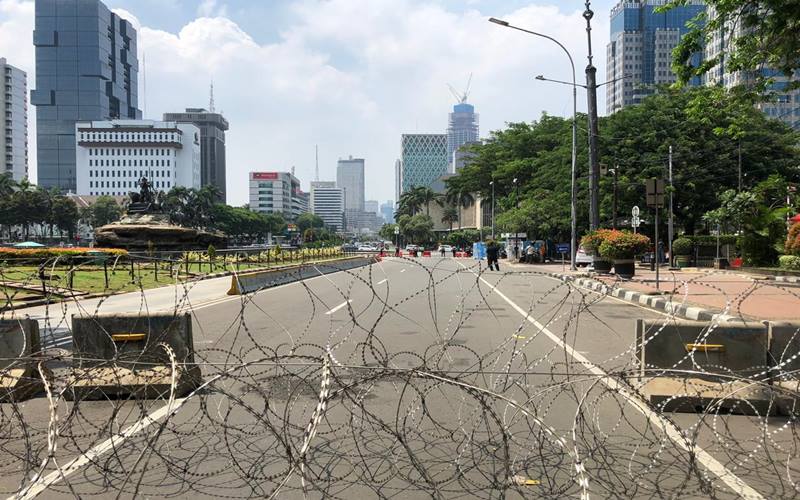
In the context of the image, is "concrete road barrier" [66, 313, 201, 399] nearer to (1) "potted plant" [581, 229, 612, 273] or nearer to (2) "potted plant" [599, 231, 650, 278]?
(2) "potted plant" [599, 231, 650, 278]

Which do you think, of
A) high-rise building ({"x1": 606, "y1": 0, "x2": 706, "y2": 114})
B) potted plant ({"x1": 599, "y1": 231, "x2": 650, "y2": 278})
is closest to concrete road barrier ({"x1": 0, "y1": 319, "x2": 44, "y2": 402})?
potted plant ({"x1": 599, "y1": 231, "x2": 650, "y2": 278})

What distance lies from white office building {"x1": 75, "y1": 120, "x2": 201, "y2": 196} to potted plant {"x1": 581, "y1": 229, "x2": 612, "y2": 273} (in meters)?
159

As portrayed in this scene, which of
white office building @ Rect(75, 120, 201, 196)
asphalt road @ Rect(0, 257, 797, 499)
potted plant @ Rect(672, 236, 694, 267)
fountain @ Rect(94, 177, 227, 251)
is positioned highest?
white office building @ Rect(75, 120, 201, 196)

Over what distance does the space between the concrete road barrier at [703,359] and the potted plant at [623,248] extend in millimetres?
17563

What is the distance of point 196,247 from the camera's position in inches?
1842

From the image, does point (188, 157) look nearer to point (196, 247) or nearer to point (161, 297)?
point (196, 247)

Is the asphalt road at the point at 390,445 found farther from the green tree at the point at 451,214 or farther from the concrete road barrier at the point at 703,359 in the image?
the green tree at the point at 451,214

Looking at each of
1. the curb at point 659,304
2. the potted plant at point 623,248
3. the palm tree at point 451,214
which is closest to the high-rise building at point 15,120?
the palm tree at point 451,214

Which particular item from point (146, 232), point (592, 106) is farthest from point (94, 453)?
point (146, 232)

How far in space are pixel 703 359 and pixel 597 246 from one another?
18.9 metres

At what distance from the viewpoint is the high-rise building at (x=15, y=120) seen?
160125mm

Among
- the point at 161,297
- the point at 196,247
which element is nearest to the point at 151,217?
the point at 196,247

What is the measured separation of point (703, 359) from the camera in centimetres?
630

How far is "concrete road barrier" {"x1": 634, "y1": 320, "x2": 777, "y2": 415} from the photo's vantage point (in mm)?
5910
